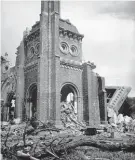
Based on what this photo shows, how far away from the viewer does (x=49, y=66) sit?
1977 cm

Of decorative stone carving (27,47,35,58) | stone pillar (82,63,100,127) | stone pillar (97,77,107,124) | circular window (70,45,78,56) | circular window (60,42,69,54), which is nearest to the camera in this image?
stone pillar (82,63,100,127)

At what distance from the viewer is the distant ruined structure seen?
19109mm

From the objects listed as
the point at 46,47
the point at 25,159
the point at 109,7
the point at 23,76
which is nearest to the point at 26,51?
the point at 23,76

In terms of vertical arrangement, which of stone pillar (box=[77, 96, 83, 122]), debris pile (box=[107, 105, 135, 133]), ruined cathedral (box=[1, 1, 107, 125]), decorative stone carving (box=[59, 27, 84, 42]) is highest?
decorative stone carving (box=[59, 27, 84, 42])

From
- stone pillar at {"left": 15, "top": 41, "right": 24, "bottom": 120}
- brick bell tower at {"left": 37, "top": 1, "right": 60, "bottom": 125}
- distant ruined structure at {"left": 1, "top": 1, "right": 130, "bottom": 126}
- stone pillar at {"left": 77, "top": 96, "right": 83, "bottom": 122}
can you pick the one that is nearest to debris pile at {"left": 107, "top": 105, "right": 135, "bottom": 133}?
distant ruined structure at {"left": 1, "top": 1, "right": 130, "bottom": 126}

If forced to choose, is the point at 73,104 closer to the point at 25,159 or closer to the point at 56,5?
the point at 56,5

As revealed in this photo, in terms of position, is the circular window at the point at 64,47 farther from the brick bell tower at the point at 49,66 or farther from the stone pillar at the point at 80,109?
the stone pillar at the point at 80,109

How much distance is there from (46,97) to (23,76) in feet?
16.4

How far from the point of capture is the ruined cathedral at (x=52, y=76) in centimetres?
1911

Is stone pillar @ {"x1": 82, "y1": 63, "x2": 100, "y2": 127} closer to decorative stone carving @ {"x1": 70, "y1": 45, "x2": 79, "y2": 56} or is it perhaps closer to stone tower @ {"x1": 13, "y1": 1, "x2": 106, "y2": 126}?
stone tower @ {"x1": 13, "y1": 1, "x2": 106, "y2": 126}

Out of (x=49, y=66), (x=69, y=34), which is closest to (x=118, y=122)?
(x=49, y=66)

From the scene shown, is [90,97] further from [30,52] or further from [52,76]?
[30,52]

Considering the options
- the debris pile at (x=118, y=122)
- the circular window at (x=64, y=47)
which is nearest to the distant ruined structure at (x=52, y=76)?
the circular window at (x=64, y=47)

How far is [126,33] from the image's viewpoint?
787 centimetres
